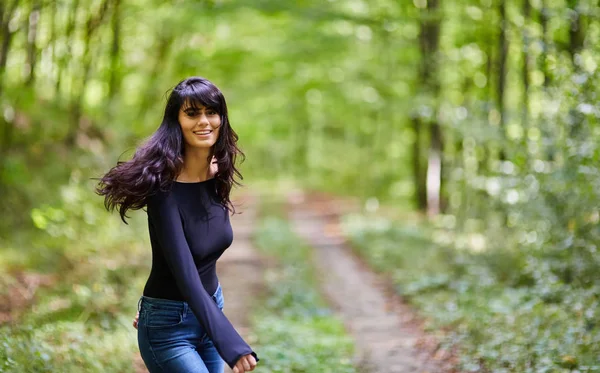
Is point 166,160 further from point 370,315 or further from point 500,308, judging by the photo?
point 370,315

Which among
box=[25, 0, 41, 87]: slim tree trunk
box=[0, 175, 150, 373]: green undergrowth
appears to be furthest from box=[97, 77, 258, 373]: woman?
box=[25, 0, 41, 87]: slim tree trunk

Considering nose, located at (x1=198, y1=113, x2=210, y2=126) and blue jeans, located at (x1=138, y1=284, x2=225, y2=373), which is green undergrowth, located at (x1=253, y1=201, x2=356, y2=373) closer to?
blue jeans, located at (x1=138, y1=284, x2=225, y2=373)

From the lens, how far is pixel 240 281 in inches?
440

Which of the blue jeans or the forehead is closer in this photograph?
the blue jeans

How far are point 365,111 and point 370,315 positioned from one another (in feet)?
51.3

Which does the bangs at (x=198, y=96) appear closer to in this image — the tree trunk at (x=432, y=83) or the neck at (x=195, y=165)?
the neck at (x=195, y=165)

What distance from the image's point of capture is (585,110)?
623 cm

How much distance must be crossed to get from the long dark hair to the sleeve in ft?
0.28

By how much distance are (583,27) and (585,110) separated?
493cm

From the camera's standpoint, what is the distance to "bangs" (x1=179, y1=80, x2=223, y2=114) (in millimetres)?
2854

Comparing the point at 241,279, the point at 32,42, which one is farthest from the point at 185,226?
the point at 32,42

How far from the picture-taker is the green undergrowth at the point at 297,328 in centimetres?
630

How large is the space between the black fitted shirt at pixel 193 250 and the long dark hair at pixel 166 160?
0.06m

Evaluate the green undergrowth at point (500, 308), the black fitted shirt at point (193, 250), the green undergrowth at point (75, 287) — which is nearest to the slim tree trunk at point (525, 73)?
the green undergrowth at point (500, 308)
